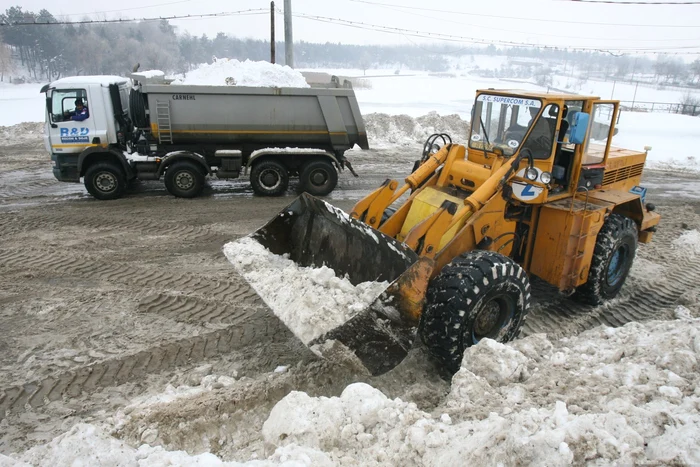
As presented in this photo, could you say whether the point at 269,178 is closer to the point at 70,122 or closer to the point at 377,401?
the point at 70,122

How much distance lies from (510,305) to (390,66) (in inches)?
5027

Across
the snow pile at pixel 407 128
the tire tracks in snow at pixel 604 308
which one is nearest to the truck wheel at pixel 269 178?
the tire tracks in snow at pixel 604 308

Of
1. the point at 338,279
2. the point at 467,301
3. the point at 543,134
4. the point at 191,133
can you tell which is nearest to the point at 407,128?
the point at 191,133

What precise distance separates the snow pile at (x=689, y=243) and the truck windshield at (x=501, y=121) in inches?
169

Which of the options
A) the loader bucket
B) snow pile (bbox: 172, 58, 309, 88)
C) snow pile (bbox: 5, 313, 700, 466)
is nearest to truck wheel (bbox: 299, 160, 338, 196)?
snow pile (bbox: 172, 58, 309, 88)

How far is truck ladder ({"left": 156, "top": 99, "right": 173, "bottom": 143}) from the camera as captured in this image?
963 centimetres

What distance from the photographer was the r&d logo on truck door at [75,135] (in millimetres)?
9664

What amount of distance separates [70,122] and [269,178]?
13.0 feet

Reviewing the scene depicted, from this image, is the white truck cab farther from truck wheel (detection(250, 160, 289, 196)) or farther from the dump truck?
truck wheel (detection(250, 160, 289, 196))

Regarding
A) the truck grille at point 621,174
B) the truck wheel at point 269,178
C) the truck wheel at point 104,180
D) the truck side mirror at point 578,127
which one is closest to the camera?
the truck side mirror at point 578,127

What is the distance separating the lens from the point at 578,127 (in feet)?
15.2

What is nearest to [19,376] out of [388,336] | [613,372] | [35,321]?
[35,321]

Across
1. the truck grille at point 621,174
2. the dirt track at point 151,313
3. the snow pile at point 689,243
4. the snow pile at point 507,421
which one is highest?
the truck grille at point 621,174

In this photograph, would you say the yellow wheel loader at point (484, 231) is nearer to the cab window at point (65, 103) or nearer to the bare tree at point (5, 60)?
the cab window at point (65, 103)
